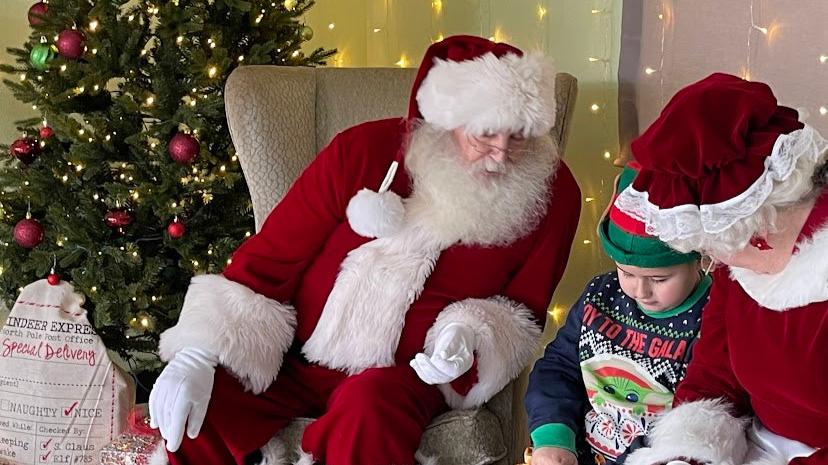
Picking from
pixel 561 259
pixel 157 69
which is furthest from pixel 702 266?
pixel 157 69

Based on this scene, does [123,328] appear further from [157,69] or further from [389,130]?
[389,130]

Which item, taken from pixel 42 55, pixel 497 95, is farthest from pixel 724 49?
pixel 42 55

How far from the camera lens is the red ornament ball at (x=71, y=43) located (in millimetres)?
2625

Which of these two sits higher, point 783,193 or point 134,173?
point 783,193

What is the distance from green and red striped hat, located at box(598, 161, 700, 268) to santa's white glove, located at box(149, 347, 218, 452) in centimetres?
87

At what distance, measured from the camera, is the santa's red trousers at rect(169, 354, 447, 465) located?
185 centimetres

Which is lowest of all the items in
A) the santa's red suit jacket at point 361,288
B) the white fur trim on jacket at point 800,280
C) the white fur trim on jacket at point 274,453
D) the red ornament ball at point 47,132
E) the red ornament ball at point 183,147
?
the white fur trim on jacket at point 274,453

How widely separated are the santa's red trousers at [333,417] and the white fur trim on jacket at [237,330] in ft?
0.14

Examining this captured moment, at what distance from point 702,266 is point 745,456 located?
0.33m

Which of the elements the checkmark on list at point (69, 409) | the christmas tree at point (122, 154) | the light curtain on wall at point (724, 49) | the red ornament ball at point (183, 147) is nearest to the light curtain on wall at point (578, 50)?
the light curtain on wall at point (724, 49)

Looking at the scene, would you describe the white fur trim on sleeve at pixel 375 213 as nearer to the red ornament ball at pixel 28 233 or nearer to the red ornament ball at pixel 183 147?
the red ornament ball at pixel 183 147

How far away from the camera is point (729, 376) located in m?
1.56

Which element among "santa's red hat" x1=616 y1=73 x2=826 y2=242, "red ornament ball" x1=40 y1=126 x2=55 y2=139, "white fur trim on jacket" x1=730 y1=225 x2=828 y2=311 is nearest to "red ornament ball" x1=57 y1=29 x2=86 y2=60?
"red ornament ball" x1=40 y1=126 x2=55 y2=139

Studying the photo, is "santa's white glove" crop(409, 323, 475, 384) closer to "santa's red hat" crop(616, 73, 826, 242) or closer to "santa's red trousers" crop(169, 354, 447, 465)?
"santa's red trousers" crop(169, 354, 447, 465)
